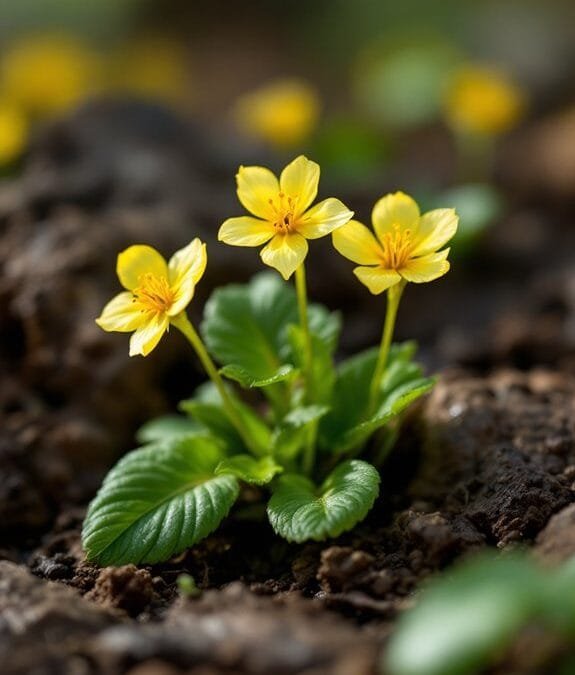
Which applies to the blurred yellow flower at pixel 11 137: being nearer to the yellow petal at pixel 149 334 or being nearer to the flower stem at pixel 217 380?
the flower stem at pixel 217 380

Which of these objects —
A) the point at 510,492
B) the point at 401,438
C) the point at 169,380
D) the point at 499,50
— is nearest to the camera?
the point at 510,492

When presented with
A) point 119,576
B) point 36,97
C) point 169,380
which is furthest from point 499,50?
point 119,576

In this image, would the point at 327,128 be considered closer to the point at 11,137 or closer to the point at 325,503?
the point at 11,137

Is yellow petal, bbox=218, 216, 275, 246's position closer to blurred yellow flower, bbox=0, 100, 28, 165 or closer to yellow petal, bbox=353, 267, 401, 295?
yellow petal, bbox=353, 267, 401, 295

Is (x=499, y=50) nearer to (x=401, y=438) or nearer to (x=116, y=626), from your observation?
(x=401, y=438)

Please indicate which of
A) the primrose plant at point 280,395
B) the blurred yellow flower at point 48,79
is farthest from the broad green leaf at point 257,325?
the blurred yellow flower at point 48,79

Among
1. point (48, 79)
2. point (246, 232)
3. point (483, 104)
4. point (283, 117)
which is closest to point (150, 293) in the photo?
point (246, 232)

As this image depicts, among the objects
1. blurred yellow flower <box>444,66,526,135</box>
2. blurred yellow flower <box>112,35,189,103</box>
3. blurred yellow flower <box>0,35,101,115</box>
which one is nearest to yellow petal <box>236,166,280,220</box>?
blurred yellow flower <box>444,66,526,135</box>
